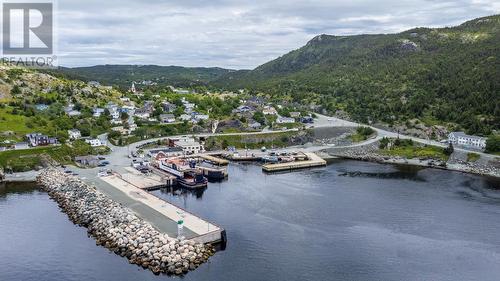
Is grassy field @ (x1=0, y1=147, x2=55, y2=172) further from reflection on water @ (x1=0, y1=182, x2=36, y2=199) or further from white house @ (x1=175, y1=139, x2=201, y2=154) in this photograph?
white house @ (x1=175, y1=139, x2=201, y2=154)

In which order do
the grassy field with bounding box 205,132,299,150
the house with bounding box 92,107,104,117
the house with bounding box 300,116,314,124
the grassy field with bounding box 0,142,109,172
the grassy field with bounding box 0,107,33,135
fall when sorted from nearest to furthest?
the grassy field with bounding box 0,142,109,172, the grassy field with bounding box 0,107,33,135, the grassy field with bounding box 205,132,299,150, the house with bounding box 92,107,104,117, the house with bounding box 300,116,314,124

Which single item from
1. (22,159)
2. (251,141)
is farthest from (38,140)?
(251,141)

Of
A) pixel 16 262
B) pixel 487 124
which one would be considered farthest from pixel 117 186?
pixel 487 124

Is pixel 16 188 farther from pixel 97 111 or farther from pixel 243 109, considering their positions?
pixel 243 109

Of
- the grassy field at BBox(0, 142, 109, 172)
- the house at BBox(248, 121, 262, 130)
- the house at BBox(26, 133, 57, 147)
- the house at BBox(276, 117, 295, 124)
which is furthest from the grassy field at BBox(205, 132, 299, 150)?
the house at BBox(26, 133, 57, 147)

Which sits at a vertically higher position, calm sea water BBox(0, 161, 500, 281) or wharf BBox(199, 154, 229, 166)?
wharf BBox(199, 154, 229, 166)

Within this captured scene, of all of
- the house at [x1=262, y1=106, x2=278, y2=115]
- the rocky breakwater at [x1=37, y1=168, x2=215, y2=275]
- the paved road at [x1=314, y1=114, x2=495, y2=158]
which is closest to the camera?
the rocky breakwater at [x1=37, y1=168, x2=215, y2=275]

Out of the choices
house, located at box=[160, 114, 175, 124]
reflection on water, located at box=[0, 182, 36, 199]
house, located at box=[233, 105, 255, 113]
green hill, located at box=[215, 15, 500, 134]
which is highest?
green hill, located at box=[215, 15, 500, 134]
